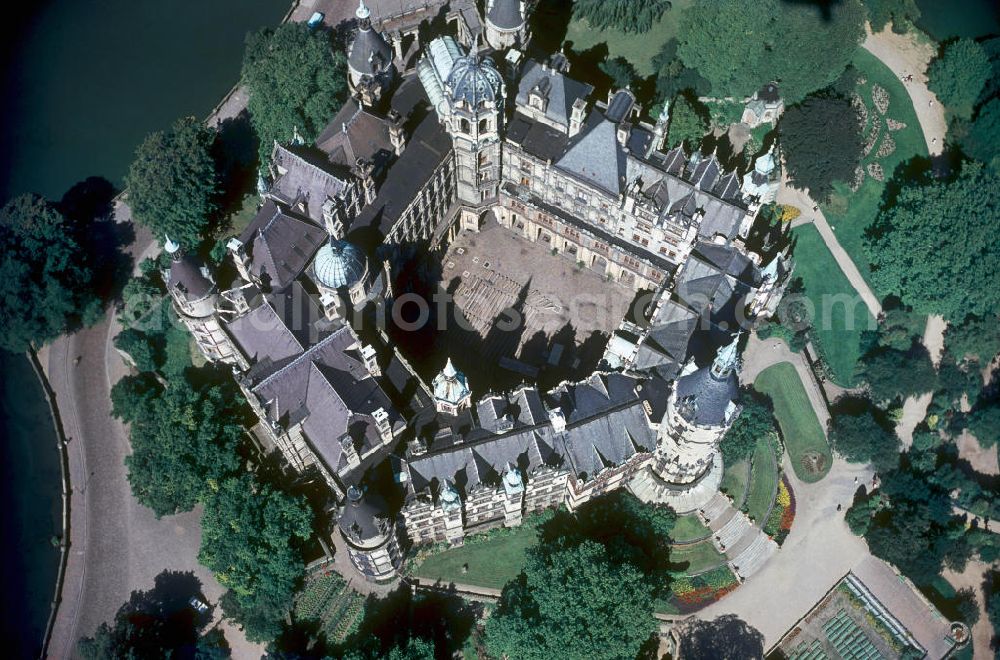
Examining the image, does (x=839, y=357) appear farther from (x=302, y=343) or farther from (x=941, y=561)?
(x=302, y=343)

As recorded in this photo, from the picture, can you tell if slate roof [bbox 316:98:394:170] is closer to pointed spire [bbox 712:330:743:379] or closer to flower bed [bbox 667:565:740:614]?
pointed spire [bbox 712:330:743:379]

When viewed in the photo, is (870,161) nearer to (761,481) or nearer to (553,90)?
(553,90)

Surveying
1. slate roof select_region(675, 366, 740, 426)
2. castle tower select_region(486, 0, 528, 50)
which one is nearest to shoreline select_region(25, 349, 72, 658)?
castle tower select_region(486, 0, 528, 50)

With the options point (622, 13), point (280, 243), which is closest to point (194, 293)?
point (280, 243)

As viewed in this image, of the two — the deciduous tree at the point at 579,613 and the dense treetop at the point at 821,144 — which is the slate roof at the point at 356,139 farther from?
the dense treetop at the point at 821,144

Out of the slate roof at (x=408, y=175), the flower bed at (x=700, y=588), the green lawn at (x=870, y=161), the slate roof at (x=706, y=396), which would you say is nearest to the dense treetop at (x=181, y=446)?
the slate roof at (x=408, y=175)

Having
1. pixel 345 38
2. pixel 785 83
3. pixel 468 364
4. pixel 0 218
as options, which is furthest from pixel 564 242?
pixel 0 218
